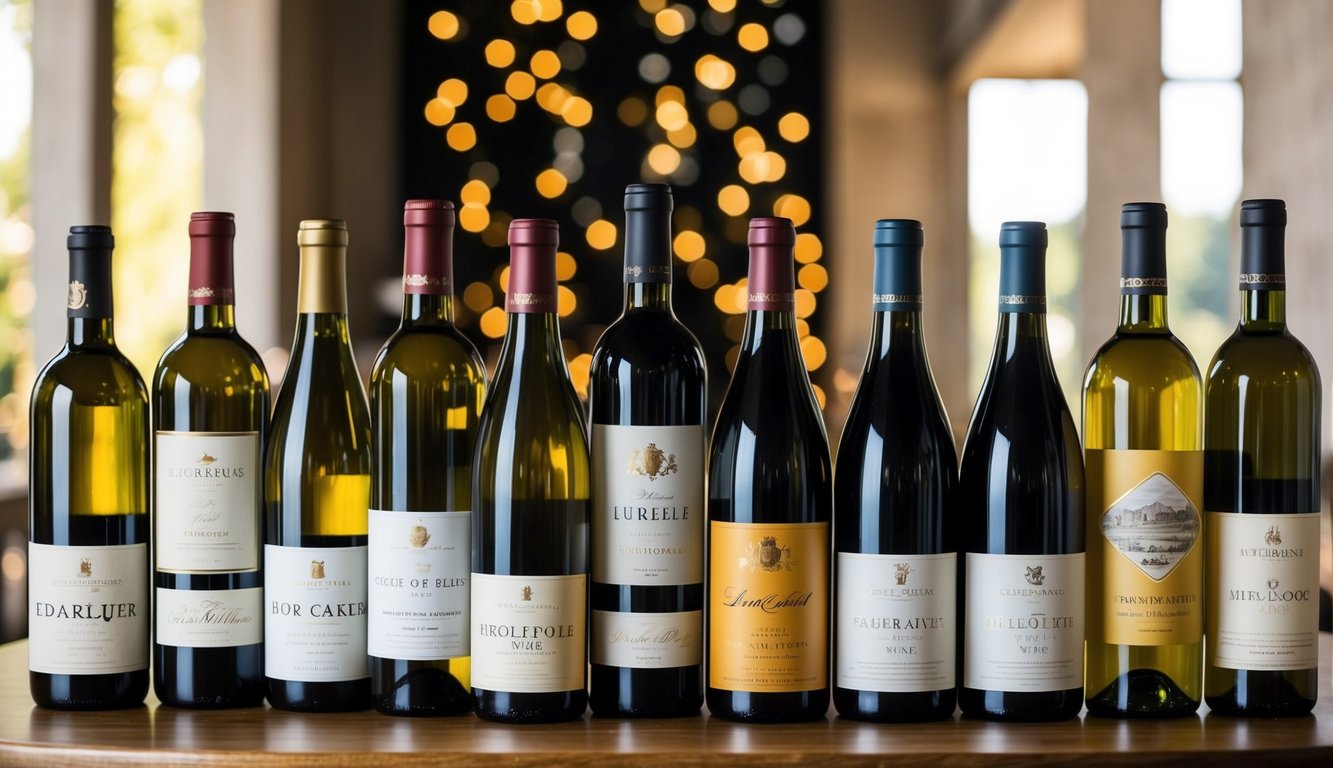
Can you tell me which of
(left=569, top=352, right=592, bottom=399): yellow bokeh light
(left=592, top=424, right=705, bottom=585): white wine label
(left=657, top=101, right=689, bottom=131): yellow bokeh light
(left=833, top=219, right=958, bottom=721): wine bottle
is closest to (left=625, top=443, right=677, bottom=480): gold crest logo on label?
(left=592, top=424, right=705, bottom=585): white wine label

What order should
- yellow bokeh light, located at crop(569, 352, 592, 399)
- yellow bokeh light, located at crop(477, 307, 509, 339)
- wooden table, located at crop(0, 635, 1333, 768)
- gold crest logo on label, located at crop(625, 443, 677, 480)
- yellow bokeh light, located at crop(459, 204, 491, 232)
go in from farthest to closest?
1. yellow bokeh light, located at crop(459, 204, 491, 232)
2. yellow bokeh light, located at crop(477, 307, 509, 339)
3. yellow bokeh light, located at crop(569, 352, 592, 399)
4. gold crest logo on label, located at crop(625, 443, 677, 480)
5. wooden table, located at crop(0, 635, 1333, 768)

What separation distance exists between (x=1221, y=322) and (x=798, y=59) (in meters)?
2.69

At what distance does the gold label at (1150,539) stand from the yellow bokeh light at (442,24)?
6148mm

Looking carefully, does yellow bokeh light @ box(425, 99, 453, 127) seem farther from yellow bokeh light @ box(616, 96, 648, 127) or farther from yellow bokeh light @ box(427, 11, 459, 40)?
yellow bokeh light @ box(616, 96, 648, 127)

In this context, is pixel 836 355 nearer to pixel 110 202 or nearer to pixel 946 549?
pixel 110 202

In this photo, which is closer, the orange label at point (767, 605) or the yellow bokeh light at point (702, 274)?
the orange label at point (767, 605)

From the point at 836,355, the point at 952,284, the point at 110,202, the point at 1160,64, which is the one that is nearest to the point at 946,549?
the point at 110,202

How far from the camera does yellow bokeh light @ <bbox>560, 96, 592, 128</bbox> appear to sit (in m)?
6.64

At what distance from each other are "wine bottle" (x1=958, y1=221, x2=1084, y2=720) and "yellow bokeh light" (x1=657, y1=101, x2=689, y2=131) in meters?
5.85

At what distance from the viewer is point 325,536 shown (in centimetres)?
98

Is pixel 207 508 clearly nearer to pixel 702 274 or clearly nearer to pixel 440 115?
pixel 702 274

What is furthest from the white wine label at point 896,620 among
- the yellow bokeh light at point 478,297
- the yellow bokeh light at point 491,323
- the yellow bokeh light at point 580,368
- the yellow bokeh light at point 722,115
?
the yellow bokeh light at point 722,115

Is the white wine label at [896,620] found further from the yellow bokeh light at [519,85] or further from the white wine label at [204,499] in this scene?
the yellow bokeh light at [519,85]

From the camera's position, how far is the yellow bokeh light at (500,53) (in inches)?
261
